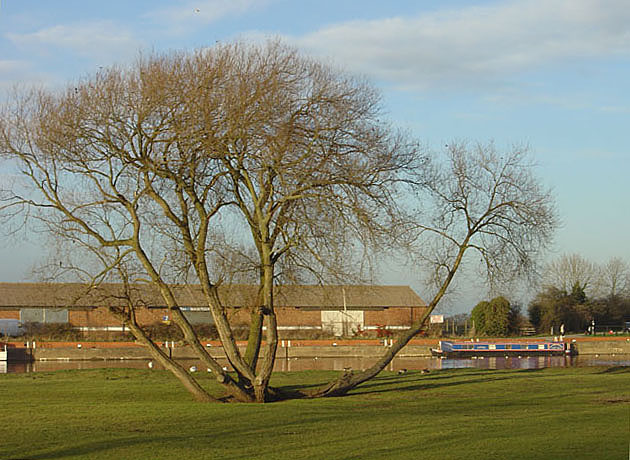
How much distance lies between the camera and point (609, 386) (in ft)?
77.7

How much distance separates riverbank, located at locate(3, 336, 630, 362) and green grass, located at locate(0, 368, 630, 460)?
24.2m

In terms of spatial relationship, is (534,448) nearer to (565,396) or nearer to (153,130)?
(565,396)

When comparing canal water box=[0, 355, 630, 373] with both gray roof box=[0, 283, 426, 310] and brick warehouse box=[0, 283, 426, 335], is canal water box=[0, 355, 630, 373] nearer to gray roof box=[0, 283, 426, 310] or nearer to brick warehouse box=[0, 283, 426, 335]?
brick warehouse box=[0, 283, 426, 335]

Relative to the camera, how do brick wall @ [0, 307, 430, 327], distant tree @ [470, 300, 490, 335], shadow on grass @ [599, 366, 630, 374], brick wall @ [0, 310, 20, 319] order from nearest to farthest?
shadow on grass @ [599, 366, 630, 374]
brick wall @ [0, 307, 430, 327]
brick wall @ [0, 310, 20, 319]
distant tree @ [470, 300, 490, 335]

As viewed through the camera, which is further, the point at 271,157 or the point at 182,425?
the point at 271,157

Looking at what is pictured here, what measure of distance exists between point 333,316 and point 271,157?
51050 millimetres

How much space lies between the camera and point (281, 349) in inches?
2057

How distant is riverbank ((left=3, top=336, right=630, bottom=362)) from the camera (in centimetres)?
4884

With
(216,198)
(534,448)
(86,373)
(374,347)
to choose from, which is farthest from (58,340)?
(534,448)

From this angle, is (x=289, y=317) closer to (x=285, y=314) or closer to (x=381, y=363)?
(x=285, y=314)

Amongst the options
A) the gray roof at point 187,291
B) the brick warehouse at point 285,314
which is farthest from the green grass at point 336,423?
the brick warehouse at point 285,314

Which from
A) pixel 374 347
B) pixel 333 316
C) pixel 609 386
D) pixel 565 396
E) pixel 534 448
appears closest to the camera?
pixel 534 448

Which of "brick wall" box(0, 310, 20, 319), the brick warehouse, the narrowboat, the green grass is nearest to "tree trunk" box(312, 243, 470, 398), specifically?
the green grass

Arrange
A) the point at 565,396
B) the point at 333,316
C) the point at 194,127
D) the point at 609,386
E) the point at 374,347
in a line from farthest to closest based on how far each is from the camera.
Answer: the point at 333,316 < the point at 374,347 < the point at 609,386 < the point at 565,396 < the point at 194,127
